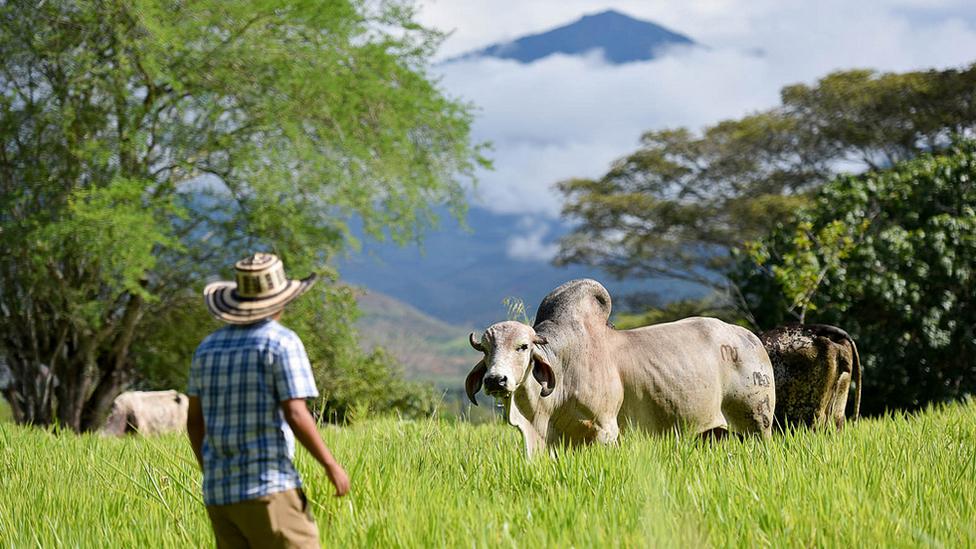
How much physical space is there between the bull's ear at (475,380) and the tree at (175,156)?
9.91 metres

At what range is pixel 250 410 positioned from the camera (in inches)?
133

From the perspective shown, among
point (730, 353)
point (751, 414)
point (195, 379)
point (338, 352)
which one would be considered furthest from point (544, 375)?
point (338, 352)

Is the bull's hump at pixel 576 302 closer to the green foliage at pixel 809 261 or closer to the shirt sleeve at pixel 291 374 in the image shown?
the shirt sleeve at pixel 291 374

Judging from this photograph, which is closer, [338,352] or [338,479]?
[338,479]

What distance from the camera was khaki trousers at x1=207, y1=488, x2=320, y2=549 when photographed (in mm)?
3311

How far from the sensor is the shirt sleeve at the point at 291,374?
3.32 m

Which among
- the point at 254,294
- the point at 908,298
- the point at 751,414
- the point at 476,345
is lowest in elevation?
the point at 908,298

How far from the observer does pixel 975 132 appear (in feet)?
79.8

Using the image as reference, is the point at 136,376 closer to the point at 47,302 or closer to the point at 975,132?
the point at 47,302

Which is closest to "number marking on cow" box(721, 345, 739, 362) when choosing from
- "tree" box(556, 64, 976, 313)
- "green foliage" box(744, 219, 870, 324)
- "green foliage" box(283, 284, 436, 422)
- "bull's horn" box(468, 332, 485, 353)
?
"bull's horn" box(468, 332, 485, 353)

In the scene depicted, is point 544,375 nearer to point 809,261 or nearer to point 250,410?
point 250,410

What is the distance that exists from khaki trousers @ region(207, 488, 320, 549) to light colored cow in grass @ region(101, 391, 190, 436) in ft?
34.6

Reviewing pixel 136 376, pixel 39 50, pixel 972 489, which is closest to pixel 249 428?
pixel 972 489

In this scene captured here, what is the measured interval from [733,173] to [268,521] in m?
27.5
